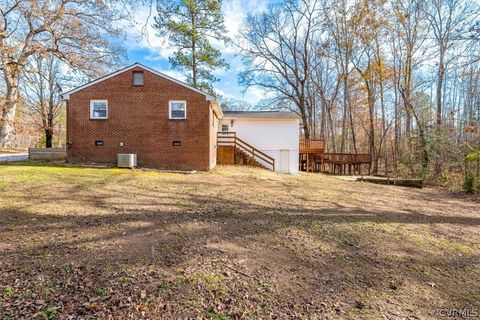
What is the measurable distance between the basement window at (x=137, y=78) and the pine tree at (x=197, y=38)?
1010cm

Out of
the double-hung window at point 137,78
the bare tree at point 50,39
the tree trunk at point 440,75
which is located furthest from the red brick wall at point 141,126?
the tree trunk at point 440,75

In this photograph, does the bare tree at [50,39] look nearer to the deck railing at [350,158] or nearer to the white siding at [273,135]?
the white siding at [273,135]

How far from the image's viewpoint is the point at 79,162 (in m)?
14.4

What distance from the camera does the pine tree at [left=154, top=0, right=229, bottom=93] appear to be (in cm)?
2289

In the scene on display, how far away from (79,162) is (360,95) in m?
27.6

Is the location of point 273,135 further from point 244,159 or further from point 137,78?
point 137,78

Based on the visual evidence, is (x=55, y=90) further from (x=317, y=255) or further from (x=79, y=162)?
(x=317, y=255)

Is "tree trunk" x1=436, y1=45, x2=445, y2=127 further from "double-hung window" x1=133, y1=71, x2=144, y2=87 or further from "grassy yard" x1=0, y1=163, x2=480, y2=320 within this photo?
"double-hung window" x1=133, y1=71, x2=144, y2=87

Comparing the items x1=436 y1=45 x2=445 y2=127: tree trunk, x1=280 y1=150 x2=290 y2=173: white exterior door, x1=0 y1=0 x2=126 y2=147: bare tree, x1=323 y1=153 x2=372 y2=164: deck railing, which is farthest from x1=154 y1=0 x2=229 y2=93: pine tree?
x1=436 y1=45 x2=445 y2=127: tree trunk

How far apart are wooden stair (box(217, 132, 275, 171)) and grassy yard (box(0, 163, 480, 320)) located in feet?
37.8

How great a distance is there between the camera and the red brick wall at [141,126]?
14375 mm

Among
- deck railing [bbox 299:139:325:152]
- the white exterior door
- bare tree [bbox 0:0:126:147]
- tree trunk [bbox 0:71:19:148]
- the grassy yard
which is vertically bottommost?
the grassy yard

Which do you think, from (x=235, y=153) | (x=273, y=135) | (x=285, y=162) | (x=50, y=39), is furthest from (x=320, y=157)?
A: (x=50, y=39)

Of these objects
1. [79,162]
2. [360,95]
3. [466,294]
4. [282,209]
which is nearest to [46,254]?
[282,209]
